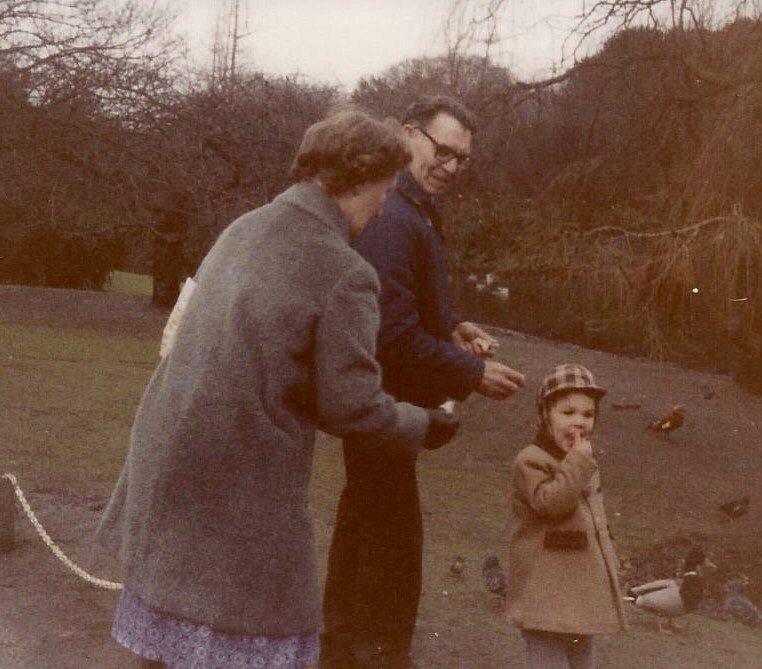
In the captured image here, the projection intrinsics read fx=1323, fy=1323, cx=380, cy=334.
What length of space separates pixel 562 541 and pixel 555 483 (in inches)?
8.3

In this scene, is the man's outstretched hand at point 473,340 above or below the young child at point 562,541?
above

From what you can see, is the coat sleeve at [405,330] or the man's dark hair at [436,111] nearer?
the coat sleeve at [405,330]

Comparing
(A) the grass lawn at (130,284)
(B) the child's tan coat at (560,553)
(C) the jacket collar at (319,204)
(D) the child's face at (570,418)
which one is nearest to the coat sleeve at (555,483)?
(B) the child's tan coat at (560,553)

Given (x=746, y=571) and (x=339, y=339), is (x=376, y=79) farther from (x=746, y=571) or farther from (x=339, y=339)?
(x=339, y=339)

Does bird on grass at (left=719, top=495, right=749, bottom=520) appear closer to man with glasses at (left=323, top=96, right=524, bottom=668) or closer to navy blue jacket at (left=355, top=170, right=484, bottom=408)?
man with glasses at (left=323, top=96, right=524, bottom=668)

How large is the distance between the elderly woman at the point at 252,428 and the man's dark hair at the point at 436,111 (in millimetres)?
1166

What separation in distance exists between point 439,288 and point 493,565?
2.43 metres

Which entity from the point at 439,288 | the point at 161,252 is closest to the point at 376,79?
the point at 439,288

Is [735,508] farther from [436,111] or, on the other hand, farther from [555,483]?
[436,111]

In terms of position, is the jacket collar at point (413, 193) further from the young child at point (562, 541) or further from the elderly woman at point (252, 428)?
the elderly woman at point (252, 428)

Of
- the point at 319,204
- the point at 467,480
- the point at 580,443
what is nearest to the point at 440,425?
the point at 319,204

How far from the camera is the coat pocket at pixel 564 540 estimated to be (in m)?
4.22

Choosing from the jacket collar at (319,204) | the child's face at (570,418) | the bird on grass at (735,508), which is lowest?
the bird on grass at (735,508)

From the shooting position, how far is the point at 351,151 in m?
3.24
